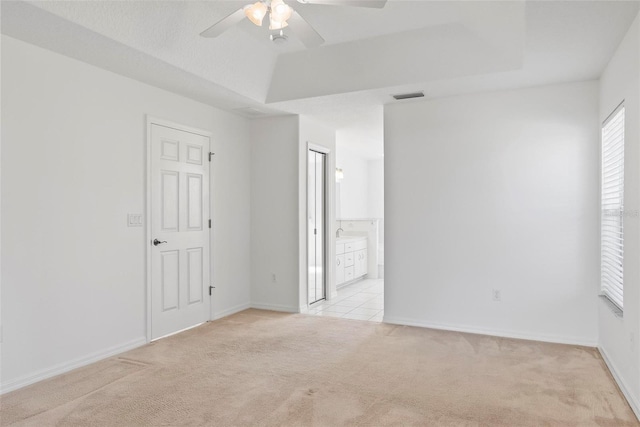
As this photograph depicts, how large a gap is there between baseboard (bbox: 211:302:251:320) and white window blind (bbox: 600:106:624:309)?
12.6ft

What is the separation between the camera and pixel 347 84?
14.0 feet

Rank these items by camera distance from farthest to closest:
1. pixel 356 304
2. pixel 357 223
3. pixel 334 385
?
pixel 357 223 < pixel 356 304 < pixel 334 385

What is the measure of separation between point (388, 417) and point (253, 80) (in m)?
3.35

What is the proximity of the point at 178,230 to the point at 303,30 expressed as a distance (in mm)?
2574

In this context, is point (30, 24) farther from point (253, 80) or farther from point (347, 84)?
point (347, 84)

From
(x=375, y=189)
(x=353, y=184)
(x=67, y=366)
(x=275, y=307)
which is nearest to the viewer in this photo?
(x=67, y=366)

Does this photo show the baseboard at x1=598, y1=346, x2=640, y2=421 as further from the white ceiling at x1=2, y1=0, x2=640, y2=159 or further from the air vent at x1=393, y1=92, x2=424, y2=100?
the air vent at x1=393, y1=92, x2=424, y2=100

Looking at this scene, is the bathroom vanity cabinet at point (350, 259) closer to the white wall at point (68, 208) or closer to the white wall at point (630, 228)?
the white wall at point (68, 208)

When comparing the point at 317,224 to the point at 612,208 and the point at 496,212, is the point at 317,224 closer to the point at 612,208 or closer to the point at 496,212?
the point at 496,212

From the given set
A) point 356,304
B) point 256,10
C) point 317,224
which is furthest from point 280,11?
point 356,304

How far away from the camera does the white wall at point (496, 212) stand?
3928 mm

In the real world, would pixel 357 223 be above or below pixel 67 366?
above

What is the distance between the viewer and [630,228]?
111 inches

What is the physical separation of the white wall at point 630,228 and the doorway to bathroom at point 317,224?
331 cm
